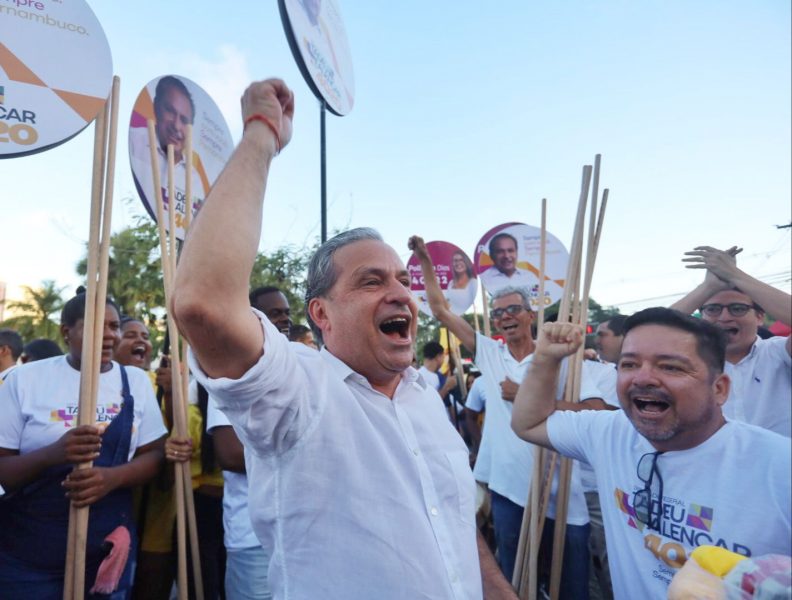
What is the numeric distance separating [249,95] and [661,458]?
1092 mm

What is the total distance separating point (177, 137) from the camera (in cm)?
273

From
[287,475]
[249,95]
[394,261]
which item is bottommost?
[287,475]

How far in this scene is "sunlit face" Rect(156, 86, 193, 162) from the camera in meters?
2.67

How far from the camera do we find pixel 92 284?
1.97 m

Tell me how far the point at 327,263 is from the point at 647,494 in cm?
93

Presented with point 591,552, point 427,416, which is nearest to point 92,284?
point 427,416

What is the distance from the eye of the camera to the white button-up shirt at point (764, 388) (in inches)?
22.5

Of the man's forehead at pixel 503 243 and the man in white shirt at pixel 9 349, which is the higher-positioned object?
the man's forehead at pixel 503 243

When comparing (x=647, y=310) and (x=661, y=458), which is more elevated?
(x=647, y=310)

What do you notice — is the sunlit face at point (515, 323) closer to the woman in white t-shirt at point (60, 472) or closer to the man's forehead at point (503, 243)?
the man's forehead at point (503, 243)

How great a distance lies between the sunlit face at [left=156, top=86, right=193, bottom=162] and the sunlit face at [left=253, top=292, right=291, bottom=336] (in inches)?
36.6

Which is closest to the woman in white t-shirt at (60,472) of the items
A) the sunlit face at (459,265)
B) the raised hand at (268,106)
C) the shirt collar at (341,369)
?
the shirt collar at (341,369)

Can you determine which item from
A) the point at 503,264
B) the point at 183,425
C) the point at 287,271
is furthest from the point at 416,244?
the point at 287,271

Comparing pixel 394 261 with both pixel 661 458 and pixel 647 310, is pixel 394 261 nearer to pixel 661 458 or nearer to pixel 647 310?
pixel 647 310
